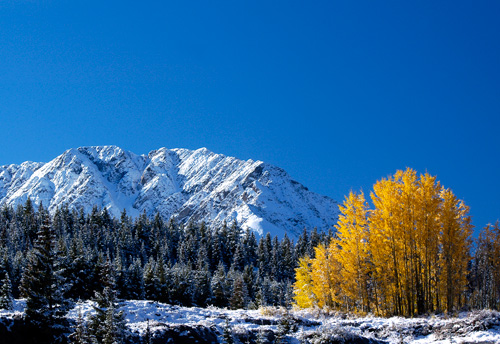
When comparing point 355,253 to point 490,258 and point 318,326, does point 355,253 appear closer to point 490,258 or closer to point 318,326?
point 318,326

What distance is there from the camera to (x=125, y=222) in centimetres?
12862

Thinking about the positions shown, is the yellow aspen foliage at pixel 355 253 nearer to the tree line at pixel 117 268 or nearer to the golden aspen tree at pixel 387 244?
the golden aspen tree at pixel 387 244

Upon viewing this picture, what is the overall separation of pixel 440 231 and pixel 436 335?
38.2 ft

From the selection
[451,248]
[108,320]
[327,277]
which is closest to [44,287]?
[108,320]

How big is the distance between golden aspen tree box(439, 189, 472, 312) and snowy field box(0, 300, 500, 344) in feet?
21.8

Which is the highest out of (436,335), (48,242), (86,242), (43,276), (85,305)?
(86,242)

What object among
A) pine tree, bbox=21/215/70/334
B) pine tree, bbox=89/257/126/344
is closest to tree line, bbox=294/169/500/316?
pine tree, bbox=89/257/126/344

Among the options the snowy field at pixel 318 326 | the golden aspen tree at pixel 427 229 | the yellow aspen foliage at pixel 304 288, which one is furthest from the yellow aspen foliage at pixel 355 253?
the yellow aspen foliage at pixel 304 288

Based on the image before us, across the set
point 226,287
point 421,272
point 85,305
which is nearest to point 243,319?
point 85,305

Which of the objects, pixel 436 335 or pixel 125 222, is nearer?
pixel 436 335

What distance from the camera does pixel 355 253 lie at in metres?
29.9

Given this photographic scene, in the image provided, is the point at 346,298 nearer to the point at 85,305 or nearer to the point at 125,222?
the point at 85,305

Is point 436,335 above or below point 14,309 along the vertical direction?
below

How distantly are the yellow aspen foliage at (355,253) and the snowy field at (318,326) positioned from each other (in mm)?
5766
